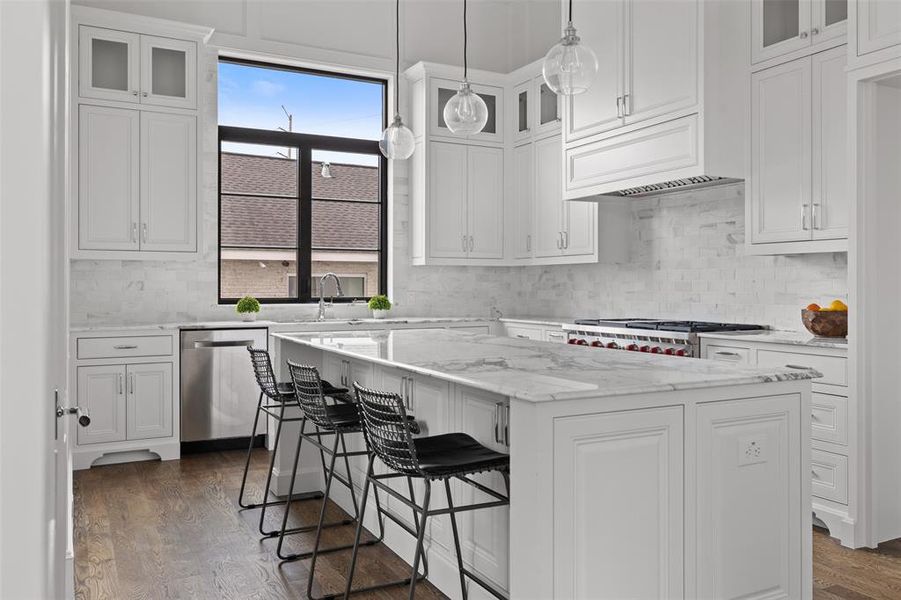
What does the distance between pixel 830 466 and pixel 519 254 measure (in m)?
3.53

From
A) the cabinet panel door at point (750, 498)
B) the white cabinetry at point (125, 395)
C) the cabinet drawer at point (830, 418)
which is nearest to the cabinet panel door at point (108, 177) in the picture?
the white cabinetry at point (125, 395)

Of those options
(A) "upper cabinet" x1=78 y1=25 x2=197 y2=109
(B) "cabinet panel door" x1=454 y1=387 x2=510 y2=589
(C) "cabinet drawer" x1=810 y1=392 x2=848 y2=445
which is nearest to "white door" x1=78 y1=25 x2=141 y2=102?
(A) "upper cabinet" x1=78 y1=25 x2=197 y2=109

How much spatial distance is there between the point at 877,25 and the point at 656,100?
1.42 m

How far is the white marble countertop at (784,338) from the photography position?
3.68 m

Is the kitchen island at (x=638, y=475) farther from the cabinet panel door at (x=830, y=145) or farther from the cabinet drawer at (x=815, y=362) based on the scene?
the cabinet panel door at (x=830, y=145)

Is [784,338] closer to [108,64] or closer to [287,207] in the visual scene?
[287,207]

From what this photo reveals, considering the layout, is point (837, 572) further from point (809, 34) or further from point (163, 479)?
point (163, 479)

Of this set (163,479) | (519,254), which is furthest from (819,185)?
(163,479)

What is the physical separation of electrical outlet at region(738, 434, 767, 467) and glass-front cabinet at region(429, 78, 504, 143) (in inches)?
180

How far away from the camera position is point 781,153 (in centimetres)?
414

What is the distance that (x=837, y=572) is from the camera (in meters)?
3.21

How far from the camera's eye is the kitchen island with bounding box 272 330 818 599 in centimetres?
208

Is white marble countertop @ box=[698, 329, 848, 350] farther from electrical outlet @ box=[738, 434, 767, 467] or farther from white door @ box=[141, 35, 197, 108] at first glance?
white door @ box=[141, 35, 197, 108]

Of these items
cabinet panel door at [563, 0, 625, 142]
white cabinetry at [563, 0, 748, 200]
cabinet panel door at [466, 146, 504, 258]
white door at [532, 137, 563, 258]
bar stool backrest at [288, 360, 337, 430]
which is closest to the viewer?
bar stool backrest at [288, 360, 337, 430]
